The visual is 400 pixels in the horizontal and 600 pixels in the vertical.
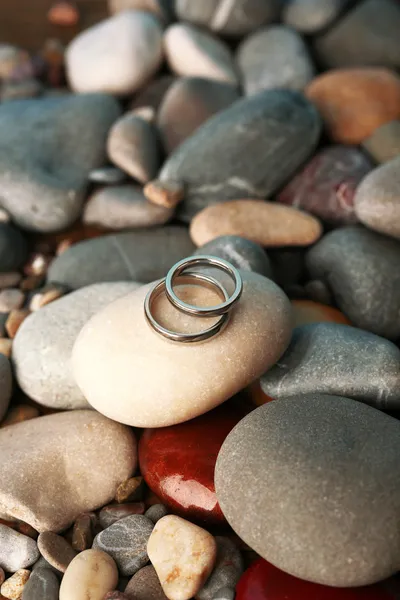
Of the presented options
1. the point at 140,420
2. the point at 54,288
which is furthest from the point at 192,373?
the point at 54,288

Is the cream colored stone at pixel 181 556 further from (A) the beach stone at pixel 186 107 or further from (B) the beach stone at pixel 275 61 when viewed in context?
(B) the beach stone at pixel 275 61

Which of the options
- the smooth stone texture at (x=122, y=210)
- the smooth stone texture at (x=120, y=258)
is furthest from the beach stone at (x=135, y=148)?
the smooth stone texture at (x=120, y=258)

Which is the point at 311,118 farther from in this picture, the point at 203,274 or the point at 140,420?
the point at 140,420

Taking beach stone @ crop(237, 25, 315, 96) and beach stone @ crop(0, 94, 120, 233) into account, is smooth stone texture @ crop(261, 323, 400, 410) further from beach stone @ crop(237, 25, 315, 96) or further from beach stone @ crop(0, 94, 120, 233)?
beach stone @ crop(237, 25, 315, 96)

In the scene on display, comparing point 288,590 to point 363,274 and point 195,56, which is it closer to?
point 363,274

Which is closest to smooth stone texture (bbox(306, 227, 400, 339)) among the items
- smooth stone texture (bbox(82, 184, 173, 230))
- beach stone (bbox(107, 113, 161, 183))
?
smooth stone texture (bbox(82, 184, 173, 230))

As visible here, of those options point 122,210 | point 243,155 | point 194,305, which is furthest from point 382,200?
point 122,210

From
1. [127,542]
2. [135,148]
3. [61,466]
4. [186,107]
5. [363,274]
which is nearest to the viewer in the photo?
[127,542]

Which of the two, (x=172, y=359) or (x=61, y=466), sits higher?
(x=172, y=359)
